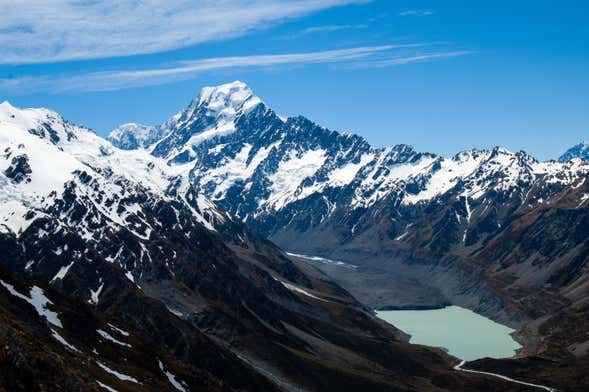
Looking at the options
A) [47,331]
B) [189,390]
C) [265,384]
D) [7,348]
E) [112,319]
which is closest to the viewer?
[7,348]

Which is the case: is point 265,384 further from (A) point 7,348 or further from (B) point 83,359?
(A) point 7,348

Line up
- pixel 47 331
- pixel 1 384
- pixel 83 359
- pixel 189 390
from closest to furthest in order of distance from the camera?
pixel 1 384 < pixel 83 359 < pixel 47 331 < pixel 189 390

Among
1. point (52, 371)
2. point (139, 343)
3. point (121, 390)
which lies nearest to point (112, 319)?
point (139, 343)

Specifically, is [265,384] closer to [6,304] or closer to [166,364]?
[166,364]

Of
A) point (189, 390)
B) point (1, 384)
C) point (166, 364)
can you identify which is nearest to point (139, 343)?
point (166, 364)

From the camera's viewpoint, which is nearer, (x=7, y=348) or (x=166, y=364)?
(x=7, y=348)

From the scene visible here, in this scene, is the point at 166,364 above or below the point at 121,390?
above

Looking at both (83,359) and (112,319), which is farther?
(112,319)

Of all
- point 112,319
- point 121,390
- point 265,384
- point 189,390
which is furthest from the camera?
point 265,384

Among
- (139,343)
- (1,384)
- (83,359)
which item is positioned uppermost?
(139,343)
